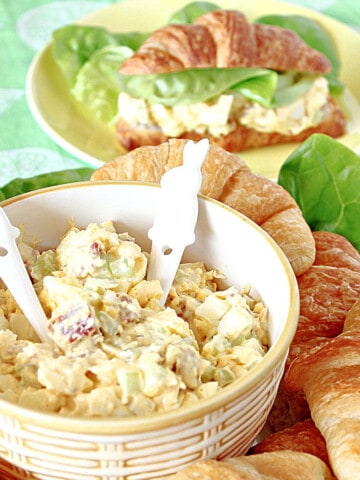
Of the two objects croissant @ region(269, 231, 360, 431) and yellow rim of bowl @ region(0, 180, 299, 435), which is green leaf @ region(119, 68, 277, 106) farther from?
yellow rim of bowl @ region(0, 180, 299, 435)

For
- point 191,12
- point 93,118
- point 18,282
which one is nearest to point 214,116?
point 93,118

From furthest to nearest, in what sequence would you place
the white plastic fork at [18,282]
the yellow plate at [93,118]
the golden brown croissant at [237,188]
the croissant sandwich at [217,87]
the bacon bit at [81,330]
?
the croissant sandwich at [217,87], the yellow plate at [93,118], the golden brown croissant at [237,188], the white plastic fork at [18,282], the bacon bit at [81,330]

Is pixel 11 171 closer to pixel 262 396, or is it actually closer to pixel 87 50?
pixel 87 50

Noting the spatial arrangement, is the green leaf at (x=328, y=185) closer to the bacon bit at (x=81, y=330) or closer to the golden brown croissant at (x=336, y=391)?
the golden brown croissant at (x=336, y=391)

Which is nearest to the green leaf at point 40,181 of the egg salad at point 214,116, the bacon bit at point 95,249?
the bacon bit at point 95,249

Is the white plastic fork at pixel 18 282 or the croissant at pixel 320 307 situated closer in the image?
the white plastic fork at pixel 18 282

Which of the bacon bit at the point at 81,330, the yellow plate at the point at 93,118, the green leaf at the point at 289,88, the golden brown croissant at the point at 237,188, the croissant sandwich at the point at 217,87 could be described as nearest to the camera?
the bacon bit at the point at 81,330

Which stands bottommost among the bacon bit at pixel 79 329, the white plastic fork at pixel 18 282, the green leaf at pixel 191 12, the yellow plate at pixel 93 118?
the yellow plate at pixel 93 118
